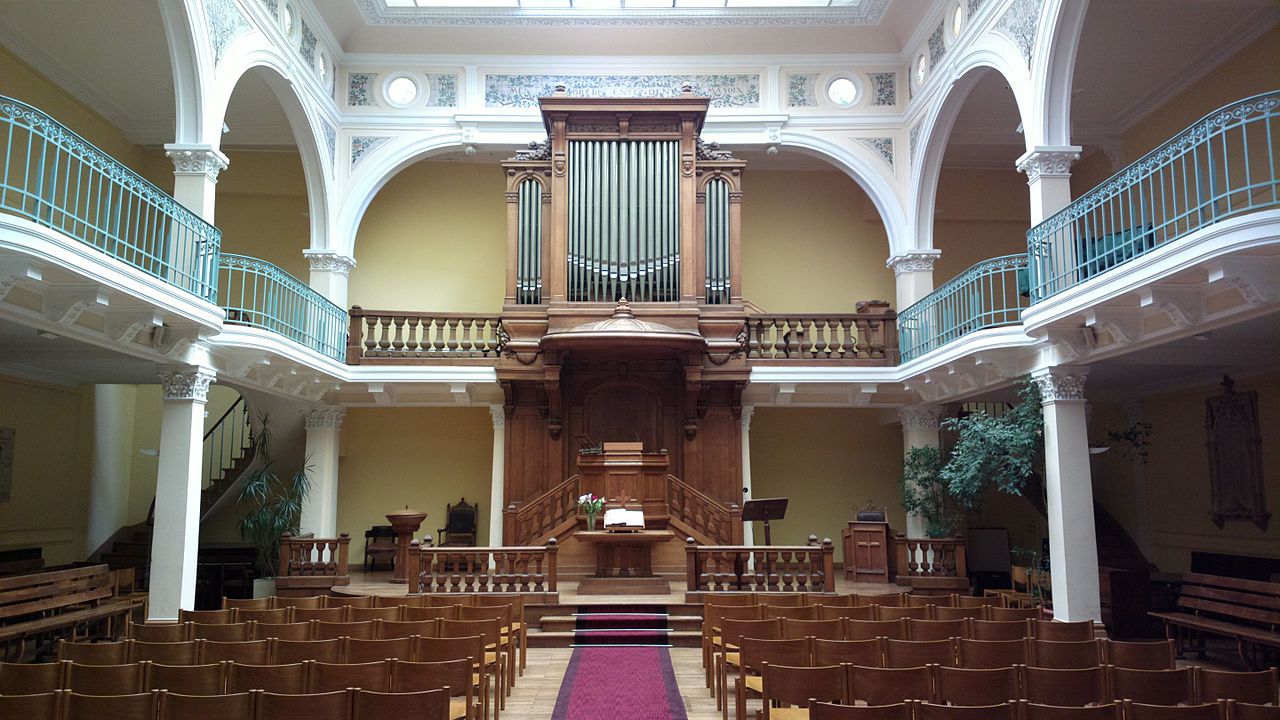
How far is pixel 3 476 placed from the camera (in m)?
14.1

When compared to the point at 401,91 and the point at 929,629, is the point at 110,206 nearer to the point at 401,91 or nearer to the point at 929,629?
the point at 401,91

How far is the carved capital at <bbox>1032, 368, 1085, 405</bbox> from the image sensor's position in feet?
34.4

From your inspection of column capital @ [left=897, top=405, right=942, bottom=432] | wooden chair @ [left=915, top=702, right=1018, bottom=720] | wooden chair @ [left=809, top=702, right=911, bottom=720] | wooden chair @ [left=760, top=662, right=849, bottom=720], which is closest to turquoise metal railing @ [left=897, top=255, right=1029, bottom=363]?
column capital @ [left=897, top=405, right=942, bottom=432]

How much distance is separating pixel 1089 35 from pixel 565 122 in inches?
313

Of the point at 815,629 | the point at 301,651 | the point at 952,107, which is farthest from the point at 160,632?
the point at 952,107

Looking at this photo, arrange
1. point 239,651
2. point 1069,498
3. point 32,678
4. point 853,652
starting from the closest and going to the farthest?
point 32,678 < point 853,652 < point 239,651 < point 1069,498

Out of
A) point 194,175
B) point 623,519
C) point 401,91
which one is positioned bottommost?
point 623,519

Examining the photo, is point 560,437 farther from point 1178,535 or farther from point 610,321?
point 1178,535

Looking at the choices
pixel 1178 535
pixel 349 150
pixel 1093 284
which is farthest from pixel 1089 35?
pixel 349 150

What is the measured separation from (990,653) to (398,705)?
3.88 meters

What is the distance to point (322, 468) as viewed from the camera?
1525cm

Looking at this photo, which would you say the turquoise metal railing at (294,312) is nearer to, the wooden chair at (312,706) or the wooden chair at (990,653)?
the wooden chair at (312,706)

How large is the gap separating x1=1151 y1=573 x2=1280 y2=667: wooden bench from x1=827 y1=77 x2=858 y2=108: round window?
955cm

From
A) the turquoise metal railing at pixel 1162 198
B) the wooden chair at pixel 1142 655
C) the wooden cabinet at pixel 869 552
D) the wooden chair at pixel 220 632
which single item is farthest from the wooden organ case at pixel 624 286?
the wooden chair at pixel 1142 655
